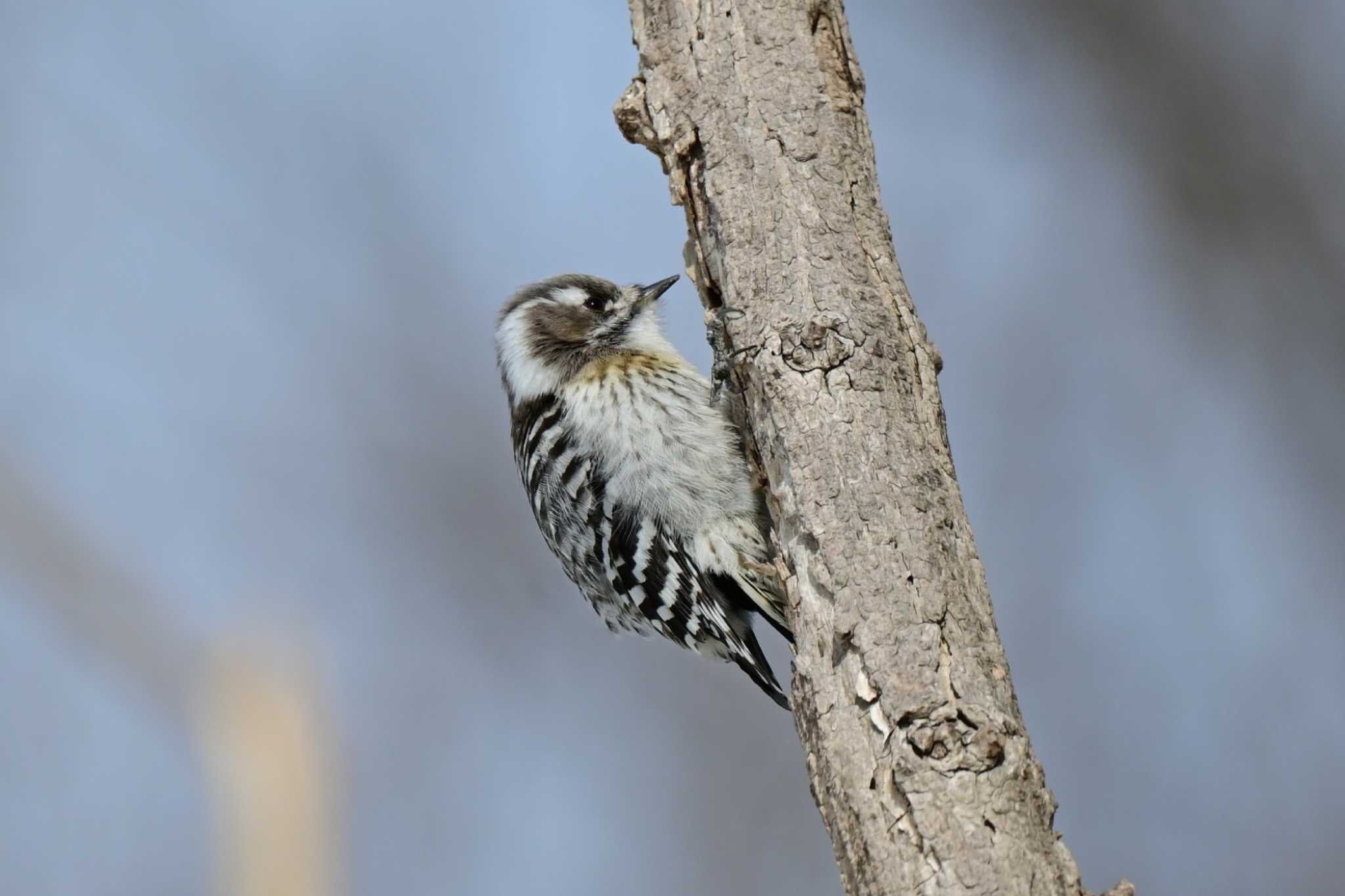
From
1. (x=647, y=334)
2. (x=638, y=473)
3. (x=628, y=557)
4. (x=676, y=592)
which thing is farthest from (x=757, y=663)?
(x=647, y=334)

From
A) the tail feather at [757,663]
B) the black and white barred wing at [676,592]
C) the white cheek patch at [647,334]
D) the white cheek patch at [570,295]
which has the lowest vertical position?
the tail feather at [757,663]

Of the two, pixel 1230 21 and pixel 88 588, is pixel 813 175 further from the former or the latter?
pixel 1230 21

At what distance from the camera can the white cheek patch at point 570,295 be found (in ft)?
Result: 14.4

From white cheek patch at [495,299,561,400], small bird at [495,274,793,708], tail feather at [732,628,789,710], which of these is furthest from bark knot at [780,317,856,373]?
white cheek patch at [495,299,561,400]

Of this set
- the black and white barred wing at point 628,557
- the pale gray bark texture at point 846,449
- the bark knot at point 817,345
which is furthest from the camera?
the black and white barred wing at point 628,557

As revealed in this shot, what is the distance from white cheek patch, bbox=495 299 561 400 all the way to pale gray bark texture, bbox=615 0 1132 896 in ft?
3.56

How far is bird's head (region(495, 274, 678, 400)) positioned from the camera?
4.19 m

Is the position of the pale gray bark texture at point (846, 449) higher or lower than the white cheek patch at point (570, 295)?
lower

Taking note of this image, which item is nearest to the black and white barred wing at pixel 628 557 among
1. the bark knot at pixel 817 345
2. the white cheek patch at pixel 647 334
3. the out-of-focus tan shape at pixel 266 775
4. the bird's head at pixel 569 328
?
the bird's head at pixel 569 328

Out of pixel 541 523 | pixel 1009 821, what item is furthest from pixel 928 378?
pixel 541 523

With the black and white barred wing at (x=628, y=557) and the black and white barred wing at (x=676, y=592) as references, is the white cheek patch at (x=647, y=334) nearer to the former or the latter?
the black and white barred wing at (x=628, y=557)

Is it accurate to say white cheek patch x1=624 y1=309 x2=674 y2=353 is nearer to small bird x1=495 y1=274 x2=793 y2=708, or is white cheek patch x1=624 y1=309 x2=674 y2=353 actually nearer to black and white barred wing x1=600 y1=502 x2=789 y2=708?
small bird x1=495 y1=274 x2=793 y2=708

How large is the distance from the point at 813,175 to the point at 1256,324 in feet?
14.8

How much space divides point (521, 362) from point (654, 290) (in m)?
0.53
